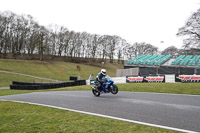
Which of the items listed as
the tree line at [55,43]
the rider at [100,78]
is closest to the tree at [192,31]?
the rider at [100,78]

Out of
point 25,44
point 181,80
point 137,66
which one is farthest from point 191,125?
point 25,44

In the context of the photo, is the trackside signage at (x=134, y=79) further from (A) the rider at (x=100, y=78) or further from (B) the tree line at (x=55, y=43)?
(B) the tree line at (x=55, y=43)

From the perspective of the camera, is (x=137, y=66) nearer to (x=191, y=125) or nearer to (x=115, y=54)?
(x=191, y=125)

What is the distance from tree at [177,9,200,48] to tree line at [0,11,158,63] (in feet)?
116

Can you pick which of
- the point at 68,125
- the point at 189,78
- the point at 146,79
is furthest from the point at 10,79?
the point at 68,125

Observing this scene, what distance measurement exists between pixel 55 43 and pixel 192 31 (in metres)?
61.2

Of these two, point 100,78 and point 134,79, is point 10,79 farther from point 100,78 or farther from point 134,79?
point 100,78

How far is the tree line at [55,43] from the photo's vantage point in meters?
66.3

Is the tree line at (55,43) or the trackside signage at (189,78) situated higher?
the tree line at (55,43)

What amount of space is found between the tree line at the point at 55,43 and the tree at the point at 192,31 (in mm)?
35422

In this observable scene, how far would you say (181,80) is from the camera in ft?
64.5

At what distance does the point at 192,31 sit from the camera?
78.8ft

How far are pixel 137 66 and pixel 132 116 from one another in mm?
26871

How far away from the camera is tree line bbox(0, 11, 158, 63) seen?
6631cm
